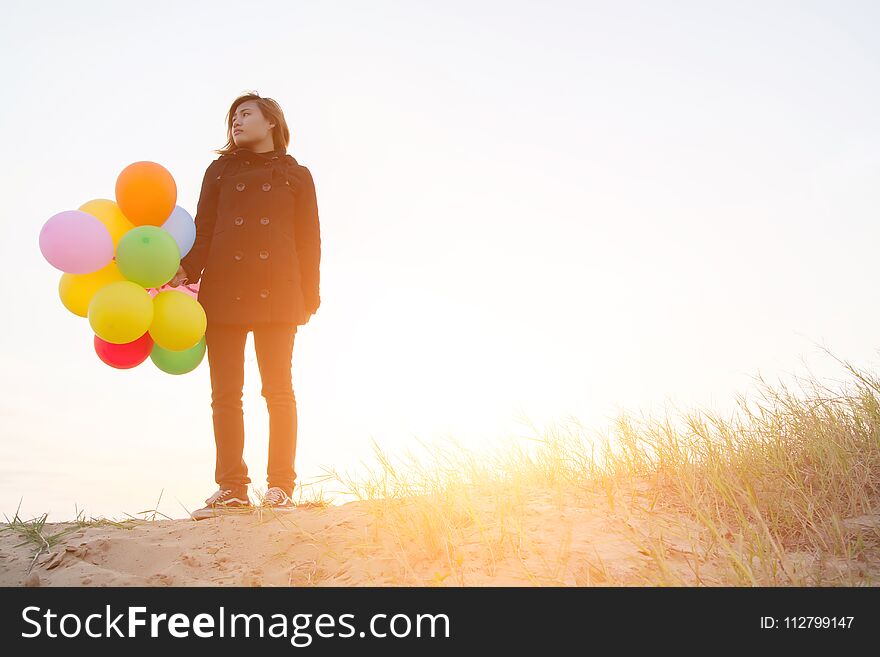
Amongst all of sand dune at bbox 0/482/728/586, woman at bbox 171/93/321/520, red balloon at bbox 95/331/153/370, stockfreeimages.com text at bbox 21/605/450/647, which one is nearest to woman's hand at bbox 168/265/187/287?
woman at bbox 171/93/321/520

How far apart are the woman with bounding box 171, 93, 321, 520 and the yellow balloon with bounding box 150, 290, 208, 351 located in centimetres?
21

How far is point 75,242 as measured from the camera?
3.64m

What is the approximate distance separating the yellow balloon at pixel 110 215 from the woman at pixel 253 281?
37 cm

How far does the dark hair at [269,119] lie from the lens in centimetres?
Answer: 434

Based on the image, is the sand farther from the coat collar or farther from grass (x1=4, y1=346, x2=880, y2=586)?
the coat collar

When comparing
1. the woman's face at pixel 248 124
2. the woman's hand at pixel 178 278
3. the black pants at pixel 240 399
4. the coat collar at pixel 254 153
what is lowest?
the black pants at pixel 240 399

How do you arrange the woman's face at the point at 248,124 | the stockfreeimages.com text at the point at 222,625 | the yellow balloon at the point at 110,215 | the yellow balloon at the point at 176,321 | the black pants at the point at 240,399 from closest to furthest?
1. the stockfreeimages.com text at the point at 222,625
2. the yellow balloon at the point at 176,321
3. the yellow balloon at the point at 110,215
4. the black pants at the point at 240,399
5. the woman's face at the point at 248,124

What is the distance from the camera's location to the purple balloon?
3.64 m

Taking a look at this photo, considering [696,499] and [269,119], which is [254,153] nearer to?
[269,119]

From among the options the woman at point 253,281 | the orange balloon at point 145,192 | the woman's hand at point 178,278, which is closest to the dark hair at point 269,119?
the woman at point 253,281

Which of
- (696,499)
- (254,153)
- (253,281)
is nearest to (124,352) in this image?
(253,281)

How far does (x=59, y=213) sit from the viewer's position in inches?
147

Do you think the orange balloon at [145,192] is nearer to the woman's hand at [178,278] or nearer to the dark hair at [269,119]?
the woman's hand at [178,278]

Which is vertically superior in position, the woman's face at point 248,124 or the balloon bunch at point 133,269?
the woman's face at point 248,124
